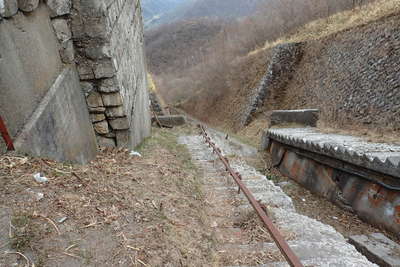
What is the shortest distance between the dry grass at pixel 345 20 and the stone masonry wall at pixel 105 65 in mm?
10442

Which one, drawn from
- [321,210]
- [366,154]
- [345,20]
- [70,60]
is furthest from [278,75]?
[70,60]

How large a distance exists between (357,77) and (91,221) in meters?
11.0

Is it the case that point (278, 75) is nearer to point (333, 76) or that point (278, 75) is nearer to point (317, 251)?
point (333, 76)

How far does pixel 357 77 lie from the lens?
32.1 ft

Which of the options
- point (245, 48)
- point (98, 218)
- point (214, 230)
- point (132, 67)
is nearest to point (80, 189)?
point (98, 218)

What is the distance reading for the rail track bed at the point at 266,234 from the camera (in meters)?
2.00

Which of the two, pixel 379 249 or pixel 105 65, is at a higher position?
pixel 105 65

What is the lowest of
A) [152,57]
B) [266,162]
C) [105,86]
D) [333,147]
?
[266,162]

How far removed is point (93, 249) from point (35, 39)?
2171 mm

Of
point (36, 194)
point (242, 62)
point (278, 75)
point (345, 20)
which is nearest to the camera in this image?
point (36, 194)

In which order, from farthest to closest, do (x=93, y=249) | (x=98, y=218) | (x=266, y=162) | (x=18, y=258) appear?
(x=266, y=162) → (x=98, y=218) → (x=93, y=249) → (x=18, y=258)

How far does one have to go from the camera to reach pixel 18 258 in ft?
4.50

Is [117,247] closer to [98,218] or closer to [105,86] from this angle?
[98,218]

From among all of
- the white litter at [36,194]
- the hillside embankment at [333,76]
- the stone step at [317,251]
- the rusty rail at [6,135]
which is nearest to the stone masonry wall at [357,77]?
the hillside embankment at [333,76]
